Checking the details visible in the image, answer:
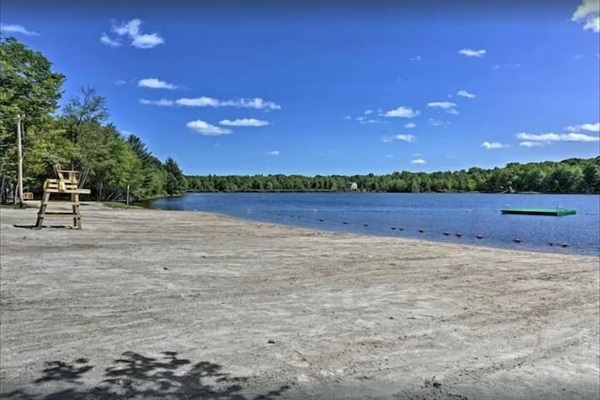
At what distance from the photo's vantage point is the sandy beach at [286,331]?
4648mm

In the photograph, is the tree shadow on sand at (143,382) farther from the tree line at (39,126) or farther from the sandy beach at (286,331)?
the tree line at (39,126)

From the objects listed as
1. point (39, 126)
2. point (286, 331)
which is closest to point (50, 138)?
point (39, 126)

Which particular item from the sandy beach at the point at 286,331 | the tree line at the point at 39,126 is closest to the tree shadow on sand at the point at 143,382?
the sandy beach at the point at 286,331

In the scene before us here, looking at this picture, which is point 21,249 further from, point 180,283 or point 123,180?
point 123,180

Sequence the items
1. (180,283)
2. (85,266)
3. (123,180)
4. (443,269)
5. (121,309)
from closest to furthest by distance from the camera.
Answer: (121,309)
(180,283)
(85,266)
(443,269)
(123,180)

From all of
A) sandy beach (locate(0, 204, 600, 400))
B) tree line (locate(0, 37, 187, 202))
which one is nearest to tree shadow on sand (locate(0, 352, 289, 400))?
sandy beach (locate(0, 204, 600, 400))

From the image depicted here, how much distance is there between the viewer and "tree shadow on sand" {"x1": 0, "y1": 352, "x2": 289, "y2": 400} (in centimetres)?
424

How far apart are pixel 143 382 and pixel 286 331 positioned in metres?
2.14

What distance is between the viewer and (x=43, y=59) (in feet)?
126

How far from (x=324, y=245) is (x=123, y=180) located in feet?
205

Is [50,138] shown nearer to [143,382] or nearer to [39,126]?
[39,126]

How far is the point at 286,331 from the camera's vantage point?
6.30m

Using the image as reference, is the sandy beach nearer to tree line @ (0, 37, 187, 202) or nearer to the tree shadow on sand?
the tree shadow on sand

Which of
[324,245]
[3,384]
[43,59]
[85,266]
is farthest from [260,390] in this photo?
[43,59]
